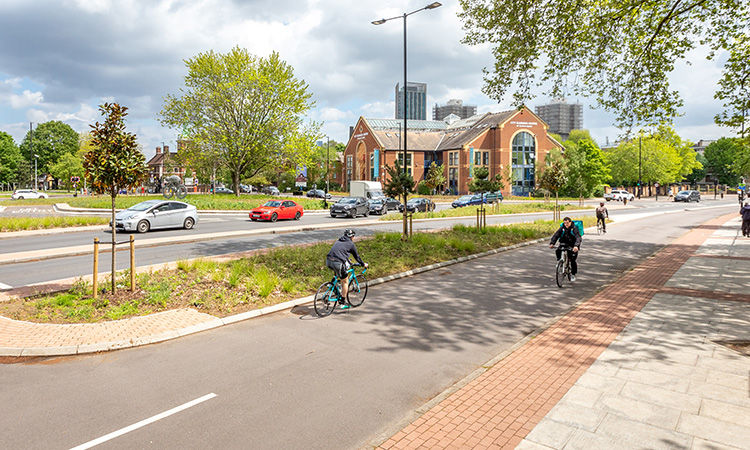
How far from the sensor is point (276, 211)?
97.8ft

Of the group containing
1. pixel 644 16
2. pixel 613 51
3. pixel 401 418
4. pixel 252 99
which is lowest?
pixel 401 418

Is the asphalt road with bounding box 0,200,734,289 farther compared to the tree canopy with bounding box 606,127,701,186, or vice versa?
the tree canopy with bounding box 606,127,701,186

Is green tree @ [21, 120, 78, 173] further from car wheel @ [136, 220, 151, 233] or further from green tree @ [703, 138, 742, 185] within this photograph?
green tree @ [703, 138, 742, 185]

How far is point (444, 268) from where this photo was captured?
13.7 m

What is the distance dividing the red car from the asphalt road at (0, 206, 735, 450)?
67.6 ft

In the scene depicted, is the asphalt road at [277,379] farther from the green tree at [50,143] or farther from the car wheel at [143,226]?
the green tree at [50,143]

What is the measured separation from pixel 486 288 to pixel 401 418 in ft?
22.2

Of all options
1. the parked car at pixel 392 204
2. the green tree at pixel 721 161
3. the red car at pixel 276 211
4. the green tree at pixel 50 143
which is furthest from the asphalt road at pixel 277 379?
the green tree at pixel 721 161

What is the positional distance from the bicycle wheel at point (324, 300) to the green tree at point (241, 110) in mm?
35321

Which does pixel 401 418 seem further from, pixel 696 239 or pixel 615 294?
pixel 696 239

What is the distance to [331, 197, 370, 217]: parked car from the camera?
32737 mm

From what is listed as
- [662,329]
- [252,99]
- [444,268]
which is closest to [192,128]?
[252,99]

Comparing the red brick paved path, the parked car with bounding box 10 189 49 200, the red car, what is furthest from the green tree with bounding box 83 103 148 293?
the parked car with bounding box 10 189 49 200

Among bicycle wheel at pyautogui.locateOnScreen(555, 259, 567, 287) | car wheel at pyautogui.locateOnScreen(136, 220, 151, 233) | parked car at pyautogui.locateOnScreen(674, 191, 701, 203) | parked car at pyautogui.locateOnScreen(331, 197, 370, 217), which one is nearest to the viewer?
bicycle wheel at pyautogui.locateOnScreen(555, 259, 567, 287)
